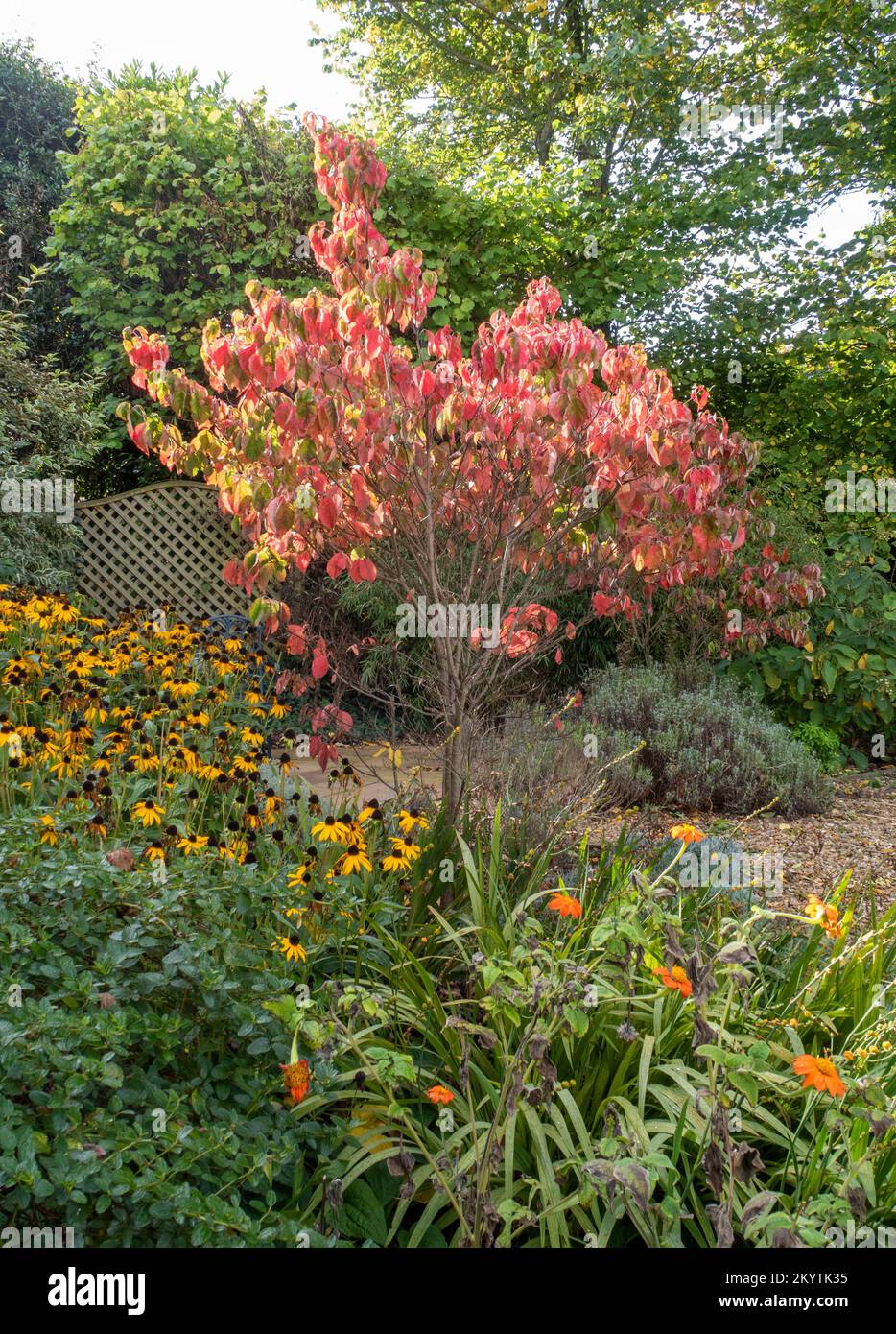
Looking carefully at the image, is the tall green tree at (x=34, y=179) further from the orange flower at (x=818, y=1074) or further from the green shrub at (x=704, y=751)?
the orange flower at (x=818, y=1074)

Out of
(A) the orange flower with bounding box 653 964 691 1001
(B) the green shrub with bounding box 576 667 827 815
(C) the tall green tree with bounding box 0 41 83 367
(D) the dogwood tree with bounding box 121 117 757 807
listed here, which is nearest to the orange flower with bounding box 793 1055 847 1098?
(A) the orange flower with bounding box 653 964 691 1001

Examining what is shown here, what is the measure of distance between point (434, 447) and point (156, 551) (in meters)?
4.71

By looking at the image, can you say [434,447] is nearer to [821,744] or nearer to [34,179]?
[821,744]

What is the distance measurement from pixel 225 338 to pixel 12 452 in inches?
190

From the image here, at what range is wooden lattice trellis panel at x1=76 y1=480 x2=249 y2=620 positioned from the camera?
312 inches

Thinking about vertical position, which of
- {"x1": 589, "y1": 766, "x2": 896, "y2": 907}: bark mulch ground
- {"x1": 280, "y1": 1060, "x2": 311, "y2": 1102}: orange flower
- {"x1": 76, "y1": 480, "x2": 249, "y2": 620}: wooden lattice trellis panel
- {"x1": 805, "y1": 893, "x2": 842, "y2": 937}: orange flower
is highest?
{"x1": 76, "y1": 480, "x2": 249, "y2": 620}: wooden lattice trellis panel

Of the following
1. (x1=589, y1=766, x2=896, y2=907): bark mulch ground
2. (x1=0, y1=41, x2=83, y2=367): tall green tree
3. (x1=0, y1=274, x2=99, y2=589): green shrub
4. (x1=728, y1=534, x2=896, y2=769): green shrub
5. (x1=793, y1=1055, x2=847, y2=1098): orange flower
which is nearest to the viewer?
(x1=793, y1=1055, x2=847, y2=1098): orange flower

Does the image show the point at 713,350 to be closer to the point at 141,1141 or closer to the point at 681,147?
the point at 681,147

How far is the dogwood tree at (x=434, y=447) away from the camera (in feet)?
11.5

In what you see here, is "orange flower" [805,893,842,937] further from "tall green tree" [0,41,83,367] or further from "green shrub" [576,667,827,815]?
"tall green tree" [0,41,83,367]

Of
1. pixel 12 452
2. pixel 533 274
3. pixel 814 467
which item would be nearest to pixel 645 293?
pixel 533 274

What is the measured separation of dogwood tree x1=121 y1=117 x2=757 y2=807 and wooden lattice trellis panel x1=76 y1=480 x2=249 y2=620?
11.9ft

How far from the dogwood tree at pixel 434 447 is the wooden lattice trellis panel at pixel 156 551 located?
3.62 m
